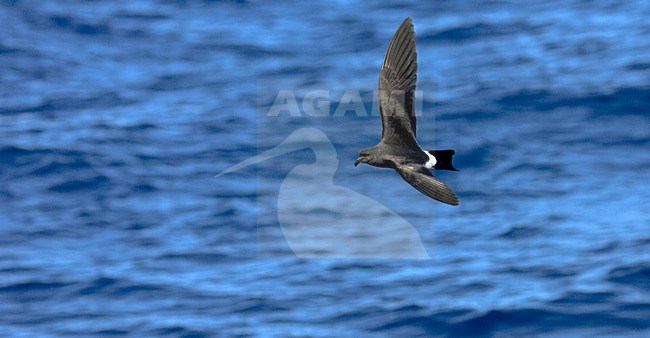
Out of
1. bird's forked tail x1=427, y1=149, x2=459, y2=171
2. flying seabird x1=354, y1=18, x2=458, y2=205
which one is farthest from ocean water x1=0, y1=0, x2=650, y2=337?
bird's forked tail x1=427, y1=149, x2=459, y2=171

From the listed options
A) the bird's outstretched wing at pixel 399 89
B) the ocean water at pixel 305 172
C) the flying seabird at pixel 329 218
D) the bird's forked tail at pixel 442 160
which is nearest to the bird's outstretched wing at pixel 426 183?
the bird's forked tail at pixel 442 160

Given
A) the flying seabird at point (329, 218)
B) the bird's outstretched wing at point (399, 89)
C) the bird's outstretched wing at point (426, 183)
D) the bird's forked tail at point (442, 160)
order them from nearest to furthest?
1. the bird's outstretched wing at point (426, 183)
2. the bird's forked tail at point (442, 160)
3. the bird's outstretched wing at point (399, 89)
4. the flying seabird at point (329, 218)

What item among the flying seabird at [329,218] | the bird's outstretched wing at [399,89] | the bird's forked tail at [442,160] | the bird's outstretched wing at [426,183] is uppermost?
the bird's outstretched wing at [399,89]

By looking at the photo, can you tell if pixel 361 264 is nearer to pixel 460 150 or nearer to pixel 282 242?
pixel 282 242

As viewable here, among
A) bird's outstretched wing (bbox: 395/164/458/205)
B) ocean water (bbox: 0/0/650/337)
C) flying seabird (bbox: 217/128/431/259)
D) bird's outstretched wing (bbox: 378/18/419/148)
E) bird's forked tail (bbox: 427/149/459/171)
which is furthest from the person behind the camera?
flying seabird (bbox: 217/128/431/259)

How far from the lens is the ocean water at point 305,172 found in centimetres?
1051

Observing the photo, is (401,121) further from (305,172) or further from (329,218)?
(305,172)

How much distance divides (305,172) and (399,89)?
5989mm

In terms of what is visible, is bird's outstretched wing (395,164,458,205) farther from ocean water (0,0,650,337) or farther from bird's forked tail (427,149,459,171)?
ocean water (0,0,650,337)

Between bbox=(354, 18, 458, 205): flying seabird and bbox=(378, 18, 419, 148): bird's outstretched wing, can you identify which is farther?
bbox=(378, 18, 419, 148): bird's outstretched wing

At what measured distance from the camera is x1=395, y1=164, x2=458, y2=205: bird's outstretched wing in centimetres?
637

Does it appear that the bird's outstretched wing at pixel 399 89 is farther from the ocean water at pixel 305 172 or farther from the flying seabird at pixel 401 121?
the ocean water at pixel 305 172

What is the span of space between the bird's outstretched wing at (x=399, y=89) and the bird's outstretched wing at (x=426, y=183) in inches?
18.5

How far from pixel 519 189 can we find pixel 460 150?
1.15 m
